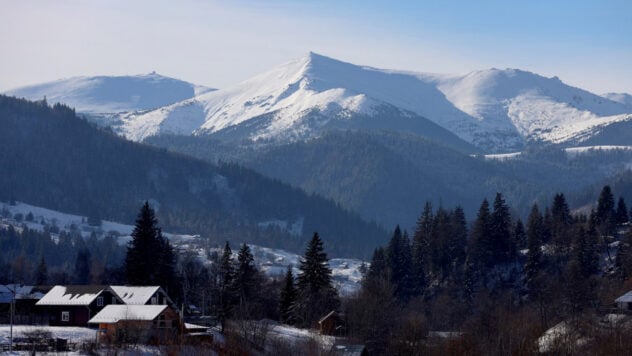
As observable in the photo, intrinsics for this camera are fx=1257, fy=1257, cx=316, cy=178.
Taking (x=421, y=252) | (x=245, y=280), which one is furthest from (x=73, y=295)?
(x=421, y=252)

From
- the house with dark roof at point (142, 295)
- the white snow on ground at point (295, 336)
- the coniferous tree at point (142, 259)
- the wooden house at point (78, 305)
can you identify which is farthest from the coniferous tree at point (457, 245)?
the wooden house at point (78, 305)

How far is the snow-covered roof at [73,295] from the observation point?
11650cm

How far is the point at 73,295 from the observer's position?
118 metres

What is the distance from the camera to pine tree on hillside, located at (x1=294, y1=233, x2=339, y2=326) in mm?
129875

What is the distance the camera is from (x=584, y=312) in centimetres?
12975

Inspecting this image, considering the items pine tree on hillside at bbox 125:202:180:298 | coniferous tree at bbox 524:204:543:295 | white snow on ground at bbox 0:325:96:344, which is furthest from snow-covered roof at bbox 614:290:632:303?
white snow on ground at bbox 0:325:96:344

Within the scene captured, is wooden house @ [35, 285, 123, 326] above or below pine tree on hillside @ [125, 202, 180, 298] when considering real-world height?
below

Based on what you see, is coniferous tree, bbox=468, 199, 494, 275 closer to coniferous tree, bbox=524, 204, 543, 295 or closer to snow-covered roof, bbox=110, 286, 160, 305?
coniferous tree, bbox=524, 204, 543, 295

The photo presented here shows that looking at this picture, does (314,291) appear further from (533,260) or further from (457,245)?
(457,245)

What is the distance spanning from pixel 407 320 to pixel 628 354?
Answer: 96.7ft

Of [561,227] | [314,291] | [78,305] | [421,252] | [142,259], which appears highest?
[561,227]

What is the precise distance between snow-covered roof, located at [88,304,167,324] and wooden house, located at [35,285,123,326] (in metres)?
5.70

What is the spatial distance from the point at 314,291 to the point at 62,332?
35.6 meters

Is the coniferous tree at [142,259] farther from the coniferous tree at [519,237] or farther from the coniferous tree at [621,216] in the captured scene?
the coniferous tree at [621,216]
